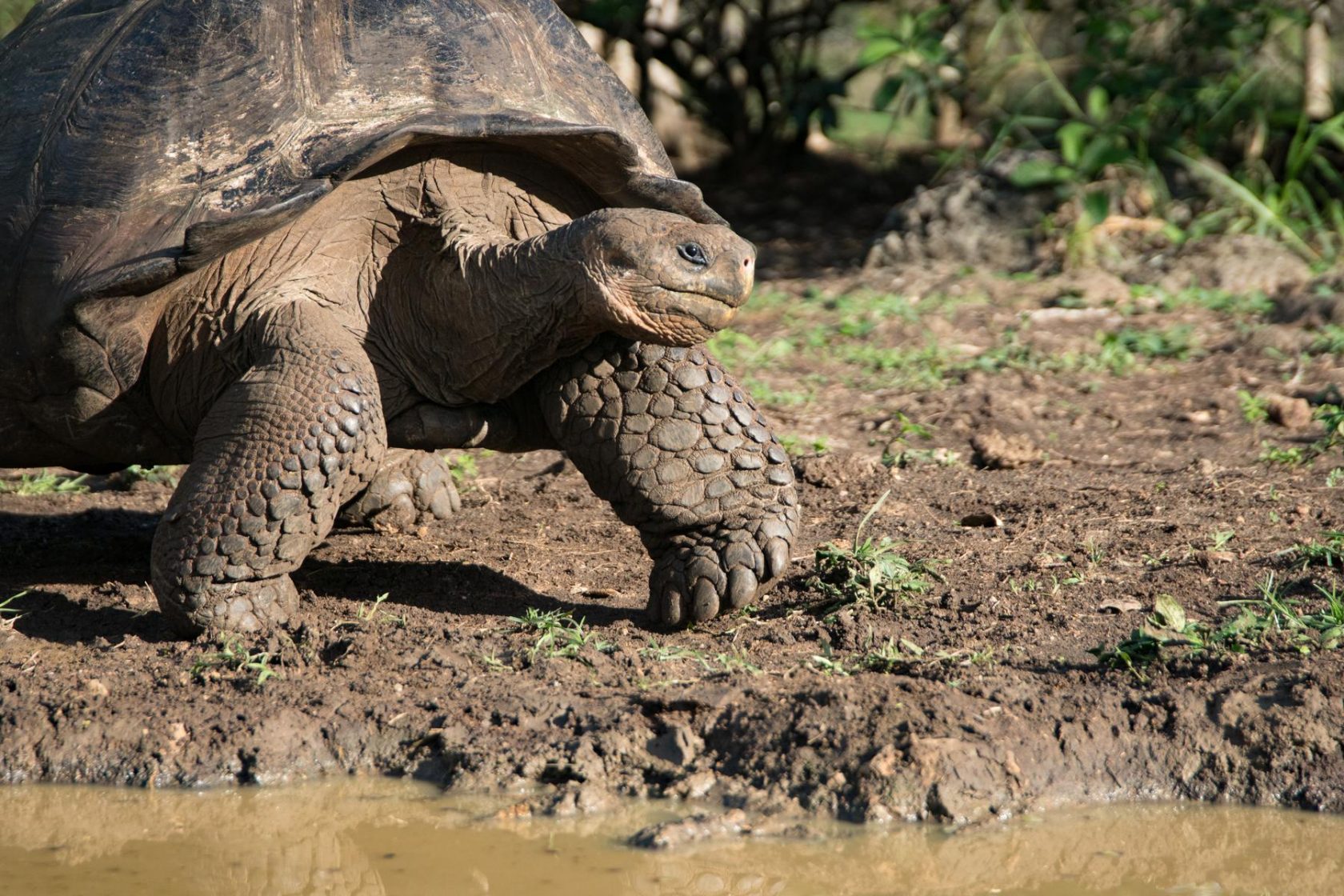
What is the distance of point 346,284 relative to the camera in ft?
11.1

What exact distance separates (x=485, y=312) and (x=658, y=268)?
469 mm

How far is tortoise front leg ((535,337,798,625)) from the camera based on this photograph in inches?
127

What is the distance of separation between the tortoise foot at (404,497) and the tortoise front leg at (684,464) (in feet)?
3.94

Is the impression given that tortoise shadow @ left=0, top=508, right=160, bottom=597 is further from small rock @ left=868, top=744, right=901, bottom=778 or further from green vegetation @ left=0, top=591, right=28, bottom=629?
small rock @ left=868, top=744, right=901, bottom=778

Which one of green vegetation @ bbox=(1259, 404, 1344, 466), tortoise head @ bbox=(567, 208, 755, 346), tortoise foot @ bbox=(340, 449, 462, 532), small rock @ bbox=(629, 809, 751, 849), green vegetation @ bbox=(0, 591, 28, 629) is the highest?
tortoise head @ bbox=(567, 208, 755, 346)

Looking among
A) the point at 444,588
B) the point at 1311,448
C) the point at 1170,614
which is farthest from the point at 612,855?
the point at 1311,448

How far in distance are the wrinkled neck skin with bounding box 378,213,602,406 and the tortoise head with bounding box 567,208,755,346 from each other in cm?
4

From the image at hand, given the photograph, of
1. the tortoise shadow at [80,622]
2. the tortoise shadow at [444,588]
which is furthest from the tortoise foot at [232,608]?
the tortoise shadow at [444,588]

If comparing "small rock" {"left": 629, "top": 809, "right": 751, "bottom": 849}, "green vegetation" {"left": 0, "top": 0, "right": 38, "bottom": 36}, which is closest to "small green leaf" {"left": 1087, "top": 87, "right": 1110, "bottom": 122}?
"small rock" {"left": 629, "top": 809, "right": 751, "bottom": 849}

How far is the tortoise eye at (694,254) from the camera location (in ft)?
9.93

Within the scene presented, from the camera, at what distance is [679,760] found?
2609 mm

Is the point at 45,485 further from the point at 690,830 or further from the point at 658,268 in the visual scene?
the point at 690,830

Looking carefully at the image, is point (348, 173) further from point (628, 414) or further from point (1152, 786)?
point (1152, 786)

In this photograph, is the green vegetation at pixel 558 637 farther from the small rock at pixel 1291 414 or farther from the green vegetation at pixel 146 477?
the small rock at pixel 1291 414
